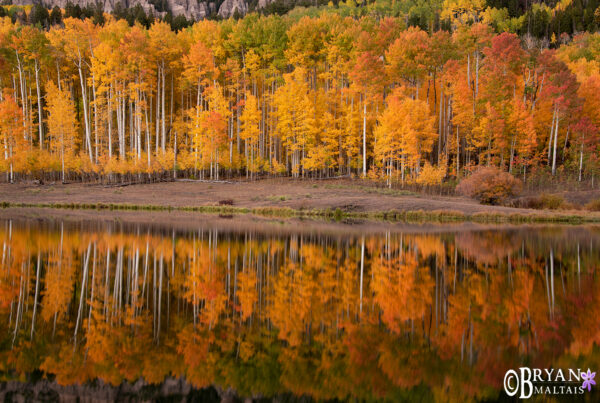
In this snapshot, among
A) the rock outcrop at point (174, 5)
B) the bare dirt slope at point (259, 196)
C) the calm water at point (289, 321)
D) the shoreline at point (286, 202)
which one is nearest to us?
the calm water at point (289, 321)

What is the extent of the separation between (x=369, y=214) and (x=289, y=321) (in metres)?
28.7

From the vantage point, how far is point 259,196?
1660 inches

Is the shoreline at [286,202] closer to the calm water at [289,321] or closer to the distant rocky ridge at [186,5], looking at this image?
the calm water at [289,321]

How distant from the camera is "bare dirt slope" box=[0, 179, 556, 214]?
37000 millimetres

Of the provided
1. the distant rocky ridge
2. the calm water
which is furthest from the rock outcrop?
the calm water

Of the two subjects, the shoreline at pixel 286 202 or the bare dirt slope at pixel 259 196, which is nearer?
the shoreline at pixel 286 202

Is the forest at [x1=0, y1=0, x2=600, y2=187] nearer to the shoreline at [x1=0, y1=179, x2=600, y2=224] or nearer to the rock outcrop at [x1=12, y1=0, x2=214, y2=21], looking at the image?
the shoreline at [x1=0, y1=179, x2=600, y2=224]

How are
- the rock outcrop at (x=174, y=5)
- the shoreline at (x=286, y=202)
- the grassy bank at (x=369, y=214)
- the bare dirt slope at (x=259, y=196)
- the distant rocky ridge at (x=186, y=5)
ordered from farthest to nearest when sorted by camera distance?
the distant rocky ridge at (x=186, y=5) → the rock outcrop at (x=174, y=5) → the bare dirt slope at (x=259, y=196) → the shoreline at (x=286, y=202) → the grassy bank at (x=369, y=214)

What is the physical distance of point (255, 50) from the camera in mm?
54969

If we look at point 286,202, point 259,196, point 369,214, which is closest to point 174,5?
point 259,196

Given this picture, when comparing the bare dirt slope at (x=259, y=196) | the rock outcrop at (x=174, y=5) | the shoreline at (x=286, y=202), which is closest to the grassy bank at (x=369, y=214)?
the shoreline at (x=286, y=202)

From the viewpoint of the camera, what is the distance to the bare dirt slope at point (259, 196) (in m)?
37.0

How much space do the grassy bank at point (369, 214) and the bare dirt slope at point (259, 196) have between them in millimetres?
739

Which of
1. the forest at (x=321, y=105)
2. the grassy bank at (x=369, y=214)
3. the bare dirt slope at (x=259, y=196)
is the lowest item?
the grassy bank at (x=369, y=214)
